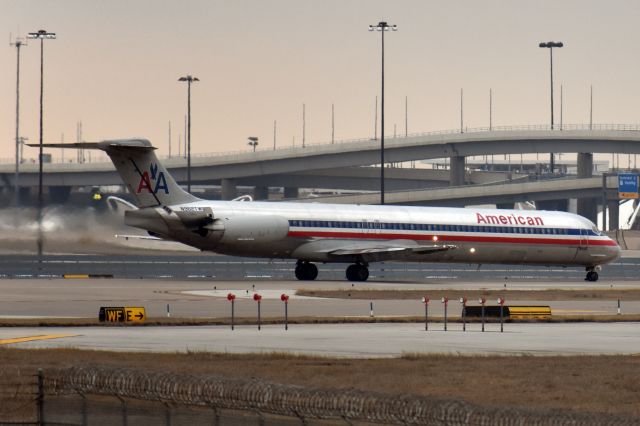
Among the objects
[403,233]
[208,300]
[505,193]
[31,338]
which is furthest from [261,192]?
[31,338]

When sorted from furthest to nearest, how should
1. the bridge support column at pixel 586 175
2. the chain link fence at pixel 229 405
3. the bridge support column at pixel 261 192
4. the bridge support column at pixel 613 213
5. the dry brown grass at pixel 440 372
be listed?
the bridge support column at pixel 261 192 → the bridge support column at pixel 586 175 → the bridge support column at pixel 613 213 → the dry brown grass at pixel 440 372 → the chain link fence at pixel 229 405

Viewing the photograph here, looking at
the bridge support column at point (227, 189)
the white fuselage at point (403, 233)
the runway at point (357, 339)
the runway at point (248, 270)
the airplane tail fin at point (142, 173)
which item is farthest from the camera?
the bridge support column at point (227, 189)

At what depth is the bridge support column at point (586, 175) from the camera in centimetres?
16912

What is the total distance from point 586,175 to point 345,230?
4114 inches

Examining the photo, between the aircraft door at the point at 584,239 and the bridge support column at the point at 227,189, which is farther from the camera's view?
the bridge support column at the point at 227,189

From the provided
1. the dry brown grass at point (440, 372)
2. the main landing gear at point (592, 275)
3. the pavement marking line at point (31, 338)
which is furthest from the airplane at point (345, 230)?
the dry brown grass at point (440, 372)

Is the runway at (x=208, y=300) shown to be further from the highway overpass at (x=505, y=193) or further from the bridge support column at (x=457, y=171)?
the bridge support column at (x=457, y=171)

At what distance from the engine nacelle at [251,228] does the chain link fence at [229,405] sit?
4805 cm

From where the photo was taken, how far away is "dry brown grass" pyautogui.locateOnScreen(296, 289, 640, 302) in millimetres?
57438

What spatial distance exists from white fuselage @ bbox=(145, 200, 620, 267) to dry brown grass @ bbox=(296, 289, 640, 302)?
24.3ft

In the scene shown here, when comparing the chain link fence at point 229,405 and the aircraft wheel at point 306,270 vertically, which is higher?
the chain link fence at point 229,405

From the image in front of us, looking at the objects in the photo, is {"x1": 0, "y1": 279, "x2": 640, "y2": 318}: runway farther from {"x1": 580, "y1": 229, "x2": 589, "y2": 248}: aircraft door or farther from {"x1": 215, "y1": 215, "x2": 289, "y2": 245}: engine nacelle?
{"x1": 580, "y1": 229, "x2": 589, "y2": 248}: aircraft door

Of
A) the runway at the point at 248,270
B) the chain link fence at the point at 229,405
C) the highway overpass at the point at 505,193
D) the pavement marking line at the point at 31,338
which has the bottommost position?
the pavement marking line at the point at 31,338

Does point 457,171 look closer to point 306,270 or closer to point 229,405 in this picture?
point 306,270
